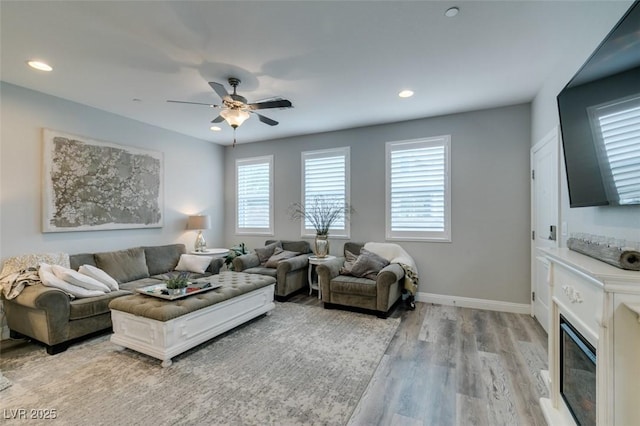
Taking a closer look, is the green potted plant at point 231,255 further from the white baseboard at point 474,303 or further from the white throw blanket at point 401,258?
the white baseboard at point 474,303

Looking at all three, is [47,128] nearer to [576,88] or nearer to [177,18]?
[177,18]

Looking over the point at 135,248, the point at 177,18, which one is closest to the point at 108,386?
the point at 135,248

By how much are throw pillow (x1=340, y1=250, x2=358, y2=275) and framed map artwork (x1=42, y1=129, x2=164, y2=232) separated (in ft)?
10.4

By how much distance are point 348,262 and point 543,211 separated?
2.53m

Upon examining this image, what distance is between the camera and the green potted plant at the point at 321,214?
473 cm

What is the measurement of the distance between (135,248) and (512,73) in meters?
5.34

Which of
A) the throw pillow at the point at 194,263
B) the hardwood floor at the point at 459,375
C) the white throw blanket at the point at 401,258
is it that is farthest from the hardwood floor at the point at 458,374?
the throw pillow at the point at 194,263

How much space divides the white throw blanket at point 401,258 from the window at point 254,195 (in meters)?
2.26

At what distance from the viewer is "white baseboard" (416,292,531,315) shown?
3855mm

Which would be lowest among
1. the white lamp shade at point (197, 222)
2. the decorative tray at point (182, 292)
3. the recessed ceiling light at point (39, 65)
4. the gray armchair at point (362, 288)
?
the gray armchair at point (362, 288)

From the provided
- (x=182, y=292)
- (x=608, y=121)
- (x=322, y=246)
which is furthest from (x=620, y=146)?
(x=322, y=246)

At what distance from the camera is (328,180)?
5.20m

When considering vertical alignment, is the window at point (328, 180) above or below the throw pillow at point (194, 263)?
above

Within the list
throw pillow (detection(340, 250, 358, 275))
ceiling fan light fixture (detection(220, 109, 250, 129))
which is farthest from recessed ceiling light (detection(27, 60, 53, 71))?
throw pillow (detection(340, 250, 358, 275))
